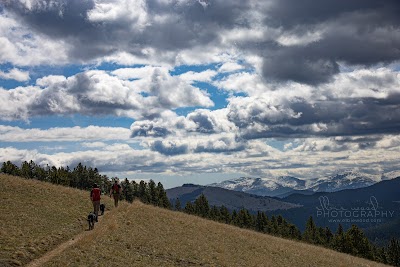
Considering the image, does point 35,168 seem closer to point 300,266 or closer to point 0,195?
point 0,195

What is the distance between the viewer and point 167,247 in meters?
28.2

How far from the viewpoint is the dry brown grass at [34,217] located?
22.9m

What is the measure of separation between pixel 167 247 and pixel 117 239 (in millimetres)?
3857

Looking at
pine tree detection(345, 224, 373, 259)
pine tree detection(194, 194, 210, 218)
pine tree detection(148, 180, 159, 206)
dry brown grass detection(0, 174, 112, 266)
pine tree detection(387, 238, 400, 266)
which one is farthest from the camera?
pine tree detection(194, 194, 210, 218)

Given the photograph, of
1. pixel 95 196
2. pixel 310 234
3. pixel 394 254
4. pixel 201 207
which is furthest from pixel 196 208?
pixel 95 196

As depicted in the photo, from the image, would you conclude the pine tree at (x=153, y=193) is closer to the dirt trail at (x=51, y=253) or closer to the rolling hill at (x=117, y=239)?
the rolling hill at (x=117, y=239)

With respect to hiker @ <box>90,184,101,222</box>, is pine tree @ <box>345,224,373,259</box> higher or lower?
lower

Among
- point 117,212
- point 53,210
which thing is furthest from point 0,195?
point 117,212

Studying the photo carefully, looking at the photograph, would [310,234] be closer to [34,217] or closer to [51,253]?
[34,217]

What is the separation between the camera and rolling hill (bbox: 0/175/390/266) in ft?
75.3

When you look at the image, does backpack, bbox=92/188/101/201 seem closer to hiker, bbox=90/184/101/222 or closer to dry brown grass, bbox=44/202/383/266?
hiker, bbox=90/184/101/222

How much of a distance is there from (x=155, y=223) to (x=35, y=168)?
414 ft

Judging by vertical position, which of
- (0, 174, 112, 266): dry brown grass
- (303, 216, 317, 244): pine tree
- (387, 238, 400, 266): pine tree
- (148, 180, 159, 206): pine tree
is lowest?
(387, 238, 400, 266): pine tree

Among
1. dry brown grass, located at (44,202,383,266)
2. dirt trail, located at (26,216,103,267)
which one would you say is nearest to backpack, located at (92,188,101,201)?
dry brown grass, located at (44,202,383,266)
